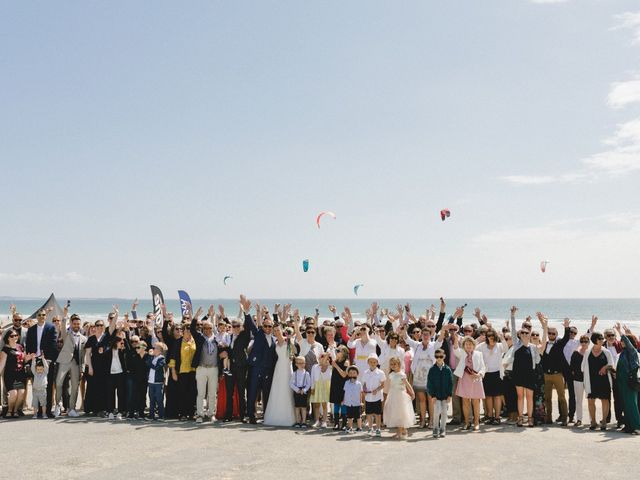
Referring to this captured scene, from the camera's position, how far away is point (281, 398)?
10.4 meters

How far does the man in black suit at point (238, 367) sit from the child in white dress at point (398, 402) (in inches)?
117

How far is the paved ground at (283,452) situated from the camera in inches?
277

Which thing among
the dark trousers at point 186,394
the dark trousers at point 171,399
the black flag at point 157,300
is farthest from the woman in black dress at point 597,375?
the black flag at point 157,300

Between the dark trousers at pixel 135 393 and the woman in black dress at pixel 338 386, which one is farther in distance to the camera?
the dark trousers at pixel 135 393

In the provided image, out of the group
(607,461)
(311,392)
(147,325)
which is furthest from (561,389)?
(147,325)

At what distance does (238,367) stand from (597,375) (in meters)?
6.87

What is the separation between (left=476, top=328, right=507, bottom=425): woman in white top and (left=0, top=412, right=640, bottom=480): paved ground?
470 mm

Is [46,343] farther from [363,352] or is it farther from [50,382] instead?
→ [363,352]

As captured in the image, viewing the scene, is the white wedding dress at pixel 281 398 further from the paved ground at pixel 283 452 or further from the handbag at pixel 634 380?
the handbag at pixel 634 380

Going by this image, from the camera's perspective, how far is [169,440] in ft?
29.0

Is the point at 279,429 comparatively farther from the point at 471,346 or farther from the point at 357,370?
the point at 471,346

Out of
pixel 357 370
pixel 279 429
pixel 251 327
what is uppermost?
pixel 251 327

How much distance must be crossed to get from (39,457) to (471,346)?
24.1 feet

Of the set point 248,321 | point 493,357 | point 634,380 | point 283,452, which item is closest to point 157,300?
point 248,321
